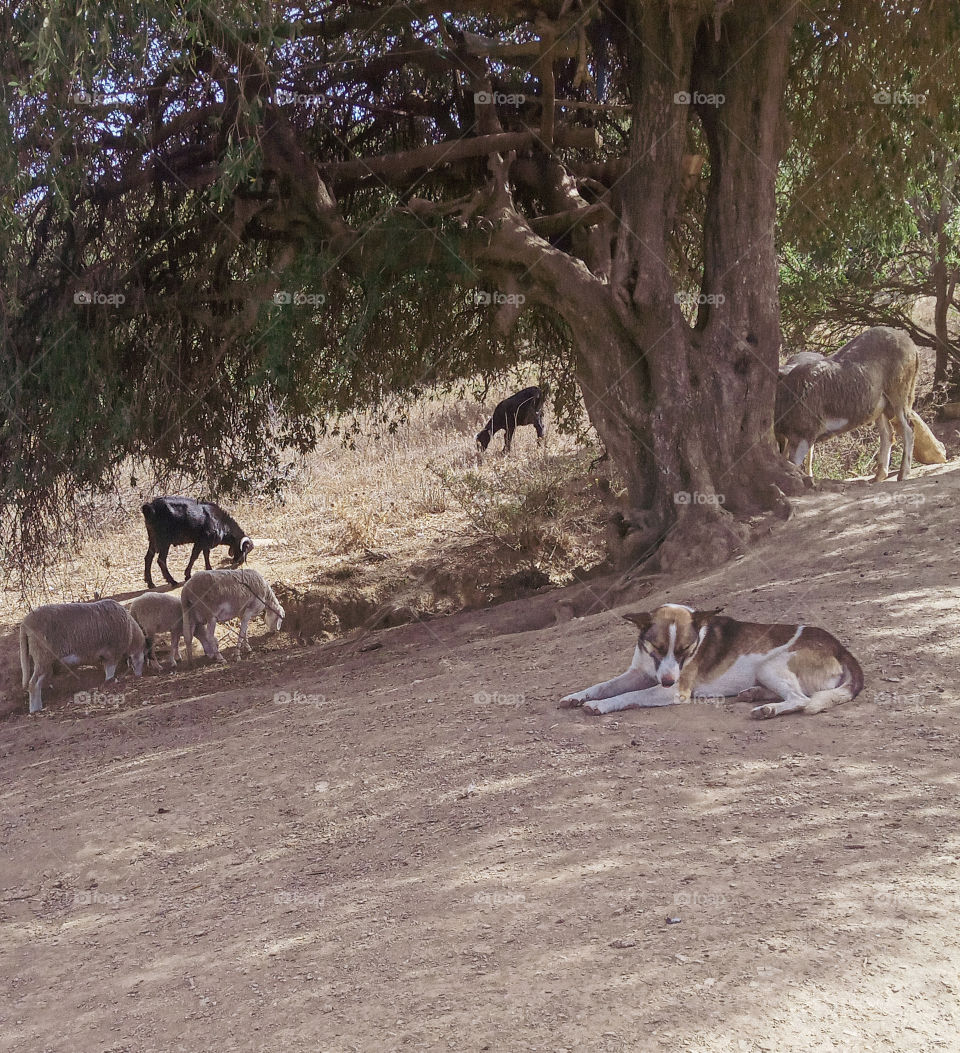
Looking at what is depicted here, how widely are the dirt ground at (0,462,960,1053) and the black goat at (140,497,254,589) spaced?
20.1ft

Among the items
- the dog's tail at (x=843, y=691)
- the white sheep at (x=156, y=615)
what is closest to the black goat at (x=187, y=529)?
the white sheep at (x=156, y=615)

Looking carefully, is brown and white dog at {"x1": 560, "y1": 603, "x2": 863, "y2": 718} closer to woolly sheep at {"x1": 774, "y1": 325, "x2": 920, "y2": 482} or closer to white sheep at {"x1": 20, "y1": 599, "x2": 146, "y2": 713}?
woolly sheep at {"x1": 774, "y1": 325, "x2": 920, "y2": 482}

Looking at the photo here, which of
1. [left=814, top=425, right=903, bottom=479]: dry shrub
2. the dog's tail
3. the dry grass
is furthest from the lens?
[left=814, top=425, right=903, bottom=479]: dry shrub

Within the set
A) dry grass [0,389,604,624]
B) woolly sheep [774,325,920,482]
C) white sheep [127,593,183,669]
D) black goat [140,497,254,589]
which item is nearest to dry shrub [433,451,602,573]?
dry grass [0,389,604,624]

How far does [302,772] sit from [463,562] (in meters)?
7.65

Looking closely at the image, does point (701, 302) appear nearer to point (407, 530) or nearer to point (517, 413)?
point (517, 413)

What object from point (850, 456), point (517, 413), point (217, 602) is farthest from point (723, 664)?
point (517, 413)

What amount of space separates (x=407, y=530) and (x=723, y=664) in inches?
410

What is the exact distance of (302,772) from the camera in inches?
240

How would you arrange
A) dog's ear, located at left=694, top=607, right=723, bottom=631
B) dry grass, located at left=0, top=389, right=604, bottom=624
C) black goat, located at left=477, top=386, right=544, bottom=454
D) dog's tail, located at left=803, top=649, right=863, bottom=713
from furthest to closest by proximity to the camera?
black goat, located at left=477, top=386, right=544, bottom=454, dry grass, located at left=0, top=389, right=604, bottom=624, dog's ear, located at left=694, top=607, right=723, bottom=631, dog's tail, located at left=803, top=649, right=863, bottom=713

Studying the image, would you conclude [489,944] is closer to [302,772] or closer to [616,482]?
[302,772]

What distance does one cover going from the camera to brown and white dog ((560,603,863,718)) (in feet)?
18.3

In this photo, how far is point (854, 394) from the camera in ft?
34.3

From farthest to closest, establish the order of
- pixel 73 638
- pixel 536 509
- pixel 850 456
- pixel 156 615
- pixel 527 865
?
pixel 850 456, pixel 536 509, pixel 156 615, pixel 73 638, pixel 527 865
